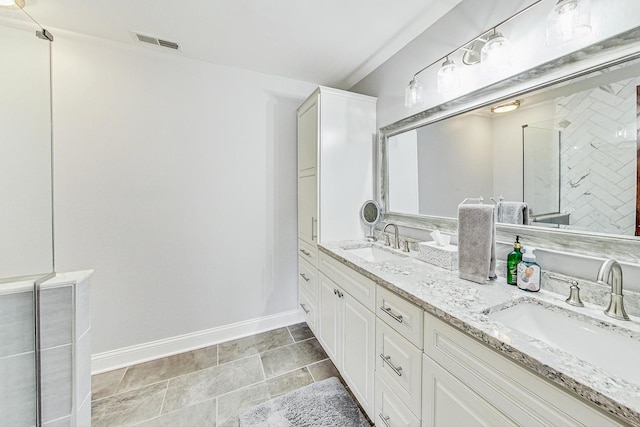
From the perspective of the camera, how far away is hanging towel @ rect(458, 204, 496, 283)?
1109 millimetres

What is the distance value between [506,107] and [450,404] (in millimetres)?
1346

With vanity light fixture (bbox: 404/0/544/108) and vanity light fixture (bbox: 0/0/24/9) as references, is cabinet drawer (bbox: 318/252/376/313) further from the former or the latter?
vanity light fixture (bbox: 0/0/24/9)

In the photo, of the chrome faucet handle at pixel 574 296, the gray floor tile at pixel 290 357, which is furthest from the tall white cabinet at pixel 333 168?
the chrome faucet handle at pixel 574 296

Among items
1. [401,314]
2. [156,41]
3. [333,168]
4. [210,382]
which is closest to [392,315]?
[401,314]

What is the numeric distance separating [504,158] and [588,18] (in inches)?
22.2

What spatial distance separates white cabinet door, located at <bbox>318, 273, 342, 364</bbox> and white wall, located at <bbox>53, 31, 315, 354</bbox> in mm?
723

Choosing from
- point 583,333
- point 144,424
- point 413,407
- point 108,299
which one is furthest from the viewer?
point 108,299

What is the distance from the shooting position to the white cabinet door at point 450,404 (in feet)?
2.34

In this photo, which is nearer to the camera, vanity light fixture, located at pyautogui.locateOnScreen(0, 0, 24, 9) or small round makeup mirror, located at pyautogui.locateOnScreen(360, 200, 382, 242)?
vanity light fixture, located at pyautogui.locateOnScreen(0, 0, 24, 9)

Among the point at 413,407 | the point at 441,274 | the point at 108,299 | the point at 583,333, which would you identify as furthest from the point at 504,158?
the point at 108,299

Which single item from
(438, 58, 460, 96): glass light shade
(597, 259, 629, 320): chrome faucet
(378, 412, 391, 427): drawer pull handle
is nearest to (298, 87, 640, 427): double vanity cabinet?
(378, 412, 391, 427): drawer pull handle

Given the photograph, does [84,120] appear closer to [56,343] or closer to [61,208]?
[61,208]

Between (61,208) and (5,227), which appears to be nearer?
(5,227)

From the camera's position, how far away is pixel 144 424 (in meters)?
1.41
